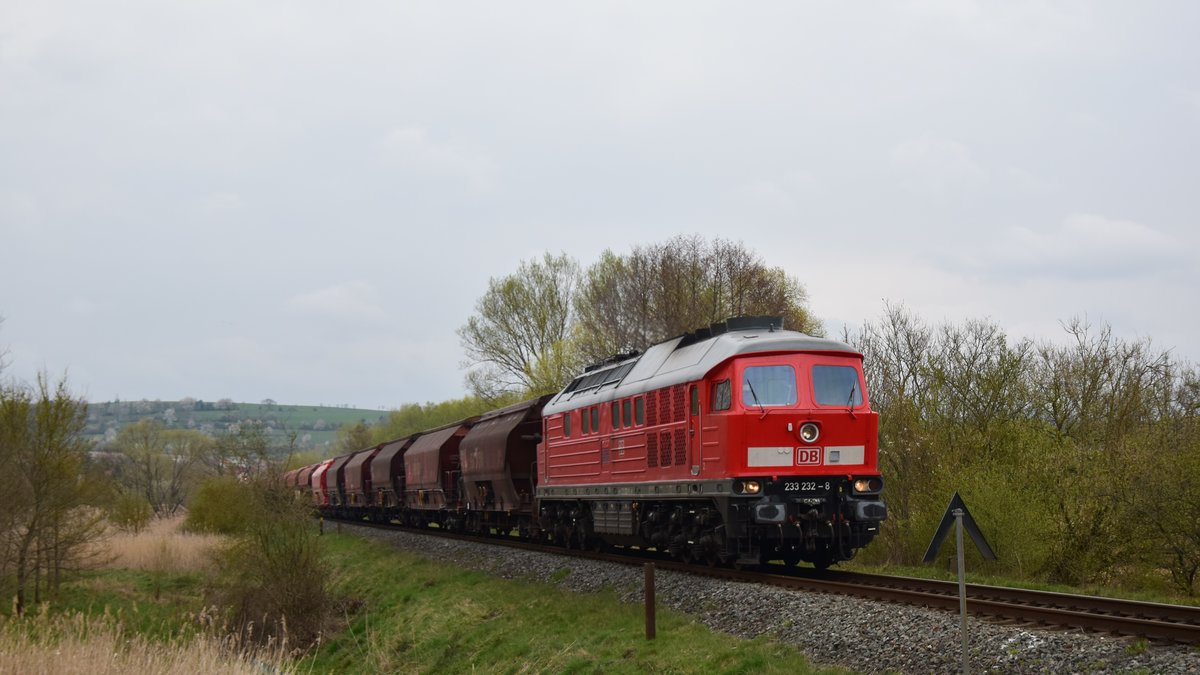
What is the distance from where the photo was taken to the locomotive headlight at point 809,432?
58.2 ft

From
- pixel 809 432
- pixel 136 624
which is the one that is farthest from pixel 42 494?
pixel 809 432

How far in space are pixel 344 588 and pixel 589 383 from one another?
1176 cm

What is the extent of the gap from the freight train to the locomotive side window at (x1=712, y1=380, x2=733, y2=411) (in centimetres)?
2

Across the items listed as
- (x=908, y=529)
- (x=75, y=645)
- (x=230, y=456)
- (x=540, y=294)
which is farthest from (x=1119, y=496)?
(x=540, y=294)

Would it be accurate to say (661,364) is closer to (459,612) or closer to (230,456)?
(459,612)

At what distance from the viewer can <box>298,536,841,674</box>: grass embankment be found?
14.4 m

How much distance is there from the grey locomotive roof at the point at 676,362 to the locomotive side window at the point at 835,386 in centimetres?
33

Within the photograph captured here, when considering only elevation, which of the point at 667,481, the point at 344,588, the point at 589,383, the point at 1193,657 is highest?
the point at 589,383

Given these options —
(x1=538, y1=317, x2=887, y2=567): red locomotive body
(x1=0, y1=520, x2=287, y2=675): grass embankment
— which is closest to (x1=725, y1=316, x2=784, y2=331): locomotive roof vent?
(x1=538, y1=317, x2=887, y2=567): red locomotive body

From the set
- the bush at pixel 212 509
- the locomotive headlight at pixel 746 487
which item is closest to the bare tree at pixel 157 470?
the bush at pixel 212 509

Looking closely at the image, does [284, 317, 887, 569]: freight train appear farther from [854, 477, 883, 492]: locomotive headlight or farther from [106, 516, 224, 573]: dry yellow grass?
[106, 516, 224, 573]: dry yellow grass

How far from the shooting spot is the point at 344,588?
108ft

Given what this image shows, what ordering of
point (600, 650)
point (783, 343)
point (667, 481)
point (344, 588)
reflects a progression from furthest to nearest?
point (344, 588), point (667, 481), point (783, 343), point (600, 650)

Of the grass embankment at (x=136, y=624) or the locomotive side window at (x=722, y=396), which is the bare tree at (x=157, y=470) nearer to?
the grass embankment at (x=136, y=624)
